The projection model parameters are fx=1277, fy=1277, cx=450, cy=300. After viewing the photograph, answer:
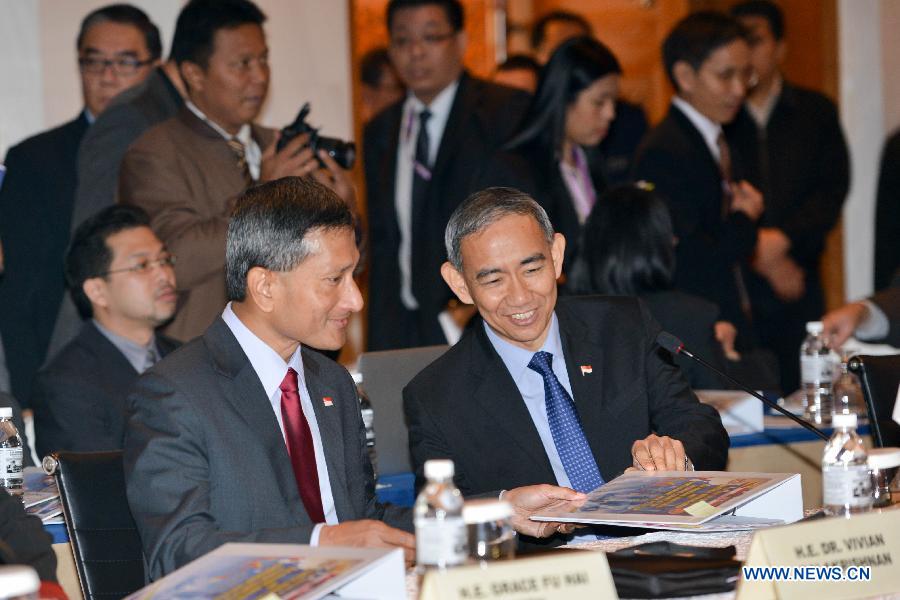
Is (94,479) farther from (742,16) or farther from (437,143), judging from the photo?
(742,16)

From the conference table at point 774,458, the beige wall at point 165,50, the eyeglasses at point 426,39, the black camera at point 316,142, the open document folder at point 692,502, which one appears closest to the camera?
the open document folder at point 692,502

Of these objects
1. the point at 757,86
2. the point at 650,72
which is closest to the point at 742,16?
the point at 757,86

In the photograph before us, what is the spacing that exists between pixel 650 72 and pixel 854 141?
1.73 meters

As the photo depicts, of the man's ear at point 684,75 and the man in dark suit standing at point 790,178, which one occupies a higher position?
the man's ear at point 684,75

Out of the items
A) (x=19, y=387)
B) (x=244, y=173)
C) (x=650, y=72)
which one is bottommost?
(x=19, y=387)

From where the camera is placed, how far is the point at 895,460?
2.49 m

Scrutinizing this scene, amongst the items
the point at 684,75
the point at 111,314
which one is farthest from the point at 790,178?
the point at 111,314

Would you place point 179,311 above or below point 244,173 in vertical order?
below

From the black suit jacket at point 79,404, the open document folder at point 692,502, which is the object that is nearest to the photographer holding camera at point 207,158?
the black suit jacket at point 79,404

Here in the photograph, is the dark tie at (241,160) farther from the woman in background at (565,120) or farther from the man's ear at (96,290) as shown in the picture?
the woman in background at (565,120)

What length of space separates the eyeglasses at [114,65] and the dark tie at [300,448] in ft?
9.73

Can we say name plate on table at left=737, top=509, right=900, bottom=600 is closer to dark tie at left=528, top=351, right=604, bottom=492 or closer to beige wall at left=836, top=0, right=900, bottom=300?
dark tie at left=528, top=351, right=604, bottom=492

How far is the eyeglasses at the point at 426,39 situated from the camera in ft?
19.4

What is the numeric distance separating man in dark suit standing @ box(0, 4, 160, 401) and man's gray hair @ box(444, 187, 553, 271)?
2597mm
